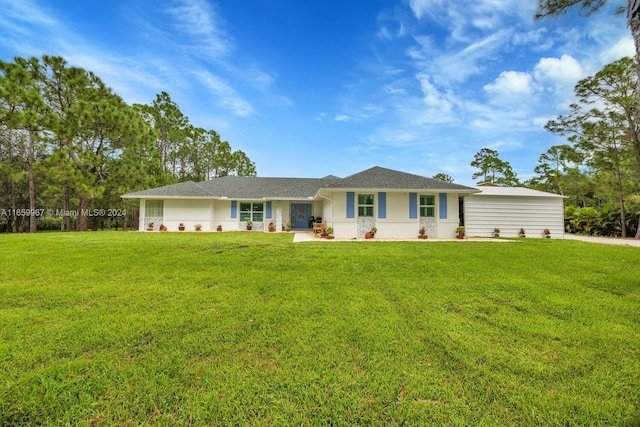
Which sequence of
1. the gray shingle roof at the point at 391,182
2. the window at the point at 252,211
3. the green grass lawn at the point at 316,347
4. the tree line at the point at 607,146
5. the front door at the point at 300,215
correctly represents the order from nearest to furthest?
the green grass lawn at the point at 316,347
the gray shingle roof at the point at 391,182
the tree line at the point at 607,146
the window at the point at 252,211
the front door at the point at 300,215

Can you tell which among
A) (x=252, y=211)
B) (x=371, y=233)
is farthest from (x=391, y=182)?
(x=252, y=211)

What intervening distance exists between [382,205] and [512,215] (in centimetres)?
792

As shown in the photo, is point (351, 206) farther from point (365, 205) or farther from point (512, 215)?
point (512, 215)

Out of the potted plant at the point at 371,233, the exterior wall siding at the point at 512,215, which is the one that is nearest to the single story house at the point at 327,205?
the exterior wall siding at the point at 512,215

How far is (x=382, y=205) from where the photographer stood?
42.2ft

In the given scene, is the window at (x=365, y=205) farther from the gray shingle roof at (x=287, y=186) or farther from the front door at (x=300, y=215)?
the front door at (x=300, y=215)

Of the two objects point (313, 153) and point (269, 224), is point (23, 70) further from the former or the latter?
point (313, 153)

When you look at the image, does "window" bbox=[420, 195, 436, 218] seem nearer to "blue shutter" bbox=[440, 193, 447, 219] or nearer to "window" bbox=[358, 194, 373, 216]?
"blue shutter" bbox=[440, 193, 447, 219]

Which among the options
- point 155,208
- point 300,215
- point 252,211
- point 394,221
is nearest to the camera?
point 394,221

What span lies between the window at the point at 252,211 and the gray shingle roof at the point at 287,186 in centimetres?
69

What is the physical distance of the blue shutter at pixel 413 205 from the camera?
13109 millimetres

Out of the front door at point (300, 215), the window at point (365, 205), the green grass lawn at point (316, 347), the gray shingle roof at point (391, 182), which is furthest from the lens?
the front door at point (300, 215)

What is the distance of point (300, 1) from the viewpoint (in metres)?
10.5

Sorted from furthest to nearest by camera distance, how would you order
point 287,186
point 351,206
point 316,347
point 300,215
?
point 287,186
point 300,215
point 351,206
point 316,347
